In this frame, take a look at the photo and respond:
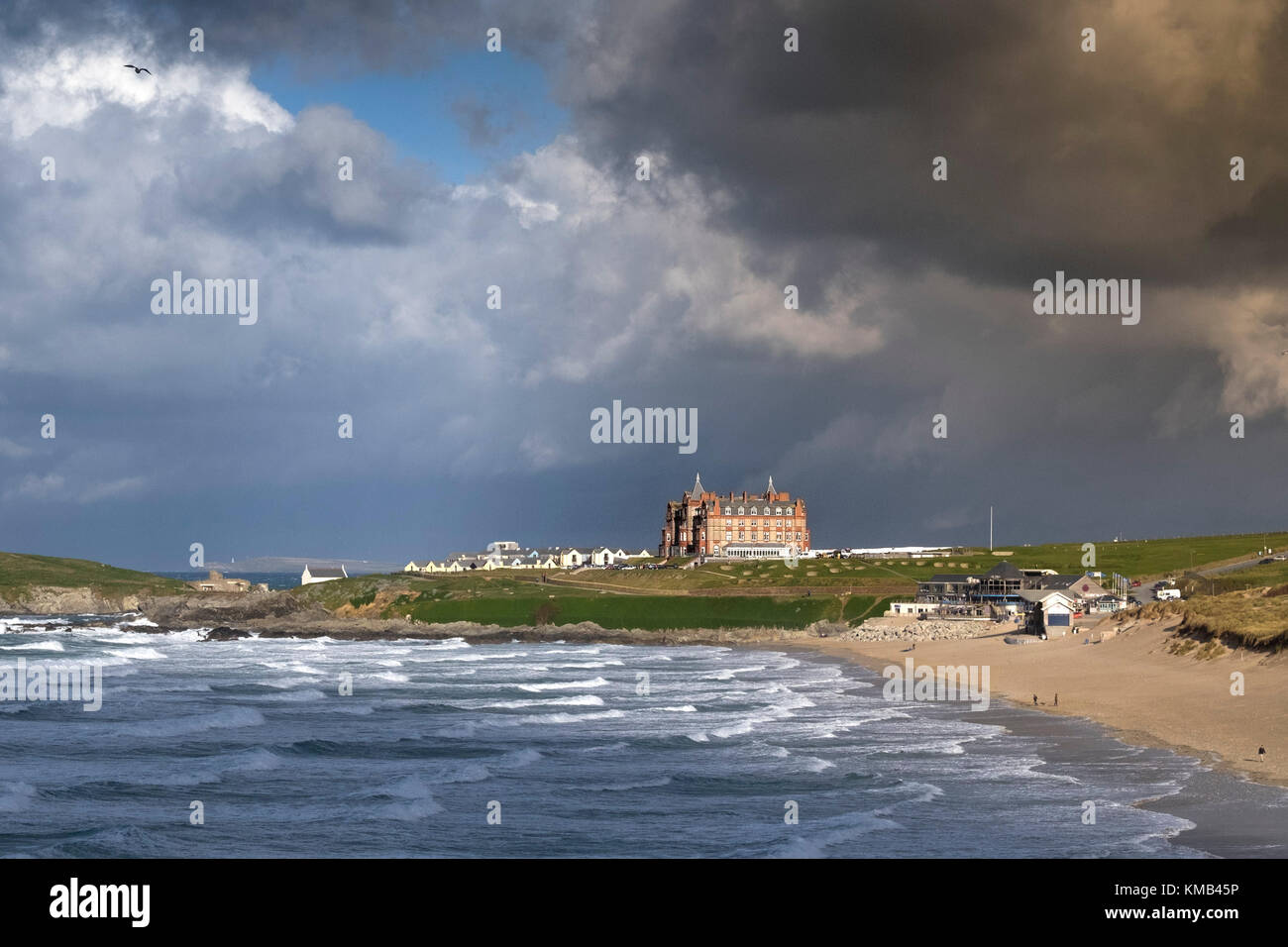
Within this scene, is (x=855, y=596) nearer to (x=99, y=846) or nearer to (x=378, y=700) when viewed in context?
(x=378, y=700)

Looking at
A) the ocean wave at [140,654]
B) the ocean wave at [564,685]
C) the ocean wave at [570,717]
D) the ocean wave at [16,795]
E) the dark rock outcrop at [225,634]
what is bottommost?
the dark rock outcrop at [225,634]

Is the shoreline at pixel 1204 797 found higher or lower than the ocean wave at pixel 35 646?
higher

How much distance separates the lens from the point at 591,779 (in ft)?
136

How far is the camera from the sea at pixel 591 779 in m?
31.1

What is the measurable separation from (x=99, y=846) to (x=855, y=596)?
10938cm

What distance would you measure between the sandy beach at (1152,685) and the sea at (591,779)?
220 cm

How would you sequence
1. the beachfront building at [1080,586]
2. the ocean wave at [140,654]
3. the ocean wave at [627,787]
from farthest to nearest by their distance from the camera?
the beachfront building at [1080,586], the ocean wave at [140,654], the ocean wave at [627,787]

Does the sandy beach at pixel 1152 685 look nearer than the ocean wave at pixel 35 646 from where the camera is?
Yes

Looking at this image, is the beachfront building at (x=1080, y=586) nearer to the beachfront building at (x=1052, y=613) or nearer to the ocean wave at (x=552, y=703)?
the beachfront building at (x=1052, y=613)

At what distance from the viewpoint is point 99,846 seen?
31.3 m

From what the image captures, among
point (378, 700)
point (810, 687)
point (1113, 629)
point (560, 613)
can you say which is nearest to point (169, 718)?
point (378, 700)

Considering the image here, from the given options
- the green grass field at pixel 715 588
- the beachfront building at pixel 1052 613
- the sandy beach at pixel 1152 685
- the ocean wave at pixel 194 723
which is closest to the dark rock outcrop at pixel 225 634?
the green grass field at pixel 715 588

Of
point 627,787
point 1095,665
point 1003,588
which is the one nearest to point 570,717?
point 627,787

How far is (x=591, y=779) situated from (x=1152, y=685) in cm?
3551
